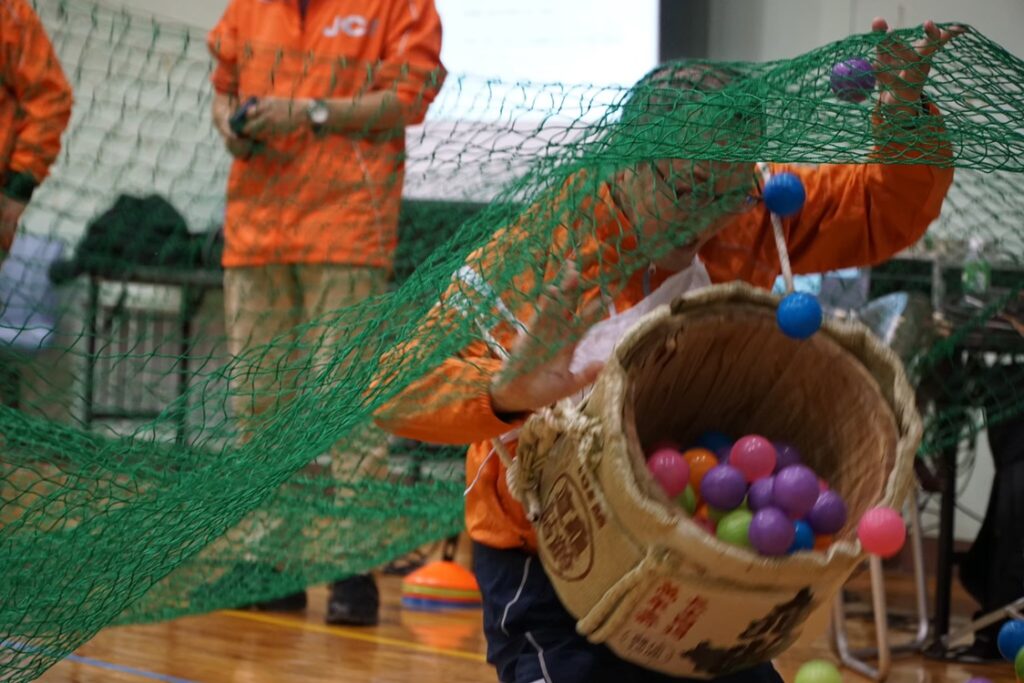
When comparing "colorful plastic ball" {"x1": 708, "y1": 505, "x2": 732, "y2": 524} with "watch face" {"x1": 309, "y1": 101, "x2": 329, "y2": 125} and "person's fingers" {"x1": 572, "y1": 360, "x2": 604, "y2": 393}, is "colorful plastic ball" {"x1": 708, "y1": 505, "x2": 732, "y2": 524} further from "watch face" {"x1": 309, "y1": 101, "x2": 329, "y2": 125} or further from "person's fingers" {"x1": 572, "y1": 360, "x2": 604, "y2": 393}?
"watch face" {"x1": 309, "y1": 101, "x2": 329, "y2": 125}

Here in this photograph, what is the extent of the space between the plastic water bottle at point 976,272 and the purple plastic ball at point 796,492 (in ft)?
3.49

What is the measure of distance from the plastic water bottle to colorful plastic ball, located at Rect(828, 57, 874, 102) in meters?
0.86

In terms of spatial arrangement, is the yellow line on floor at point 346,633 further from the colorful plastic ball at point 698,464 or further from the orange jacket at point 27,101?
the colorful plastic ball at point 698,464

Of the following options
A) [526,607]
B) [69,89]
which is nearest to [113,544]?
[526,607]

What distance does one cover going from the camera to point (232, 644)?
7.49 ft

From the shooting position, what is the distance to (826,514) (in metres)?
1.24

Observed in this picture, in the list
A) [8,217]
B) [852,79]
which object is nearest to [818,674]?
[852,79]

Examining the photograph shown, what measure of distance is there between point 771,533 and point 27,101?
174 centimetres

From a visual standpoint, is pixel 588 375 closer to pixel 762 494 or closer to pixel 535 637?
pixel 762 494

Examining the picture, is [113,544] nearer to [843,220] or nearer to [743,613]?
[743,613]

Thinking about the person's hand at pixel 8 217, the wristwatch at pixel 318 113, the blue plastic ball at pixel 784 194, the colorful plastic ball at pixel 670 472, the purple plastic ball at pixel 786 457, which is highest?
the blue plastic ball at pixel 784 194

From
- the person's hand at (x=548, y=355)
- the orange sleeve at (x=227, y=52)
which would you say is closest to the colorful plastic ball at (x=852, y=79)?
the person's hand at (x=548, y=355)

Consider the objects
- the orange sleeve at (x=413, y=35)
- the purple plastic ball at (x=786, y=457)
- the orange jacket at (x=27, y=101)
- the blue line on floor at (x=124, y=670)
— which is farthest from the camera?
A: the orange sleeve at (x=413, y=35)

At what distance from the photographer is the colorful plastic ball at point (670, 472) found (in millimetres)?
1222
